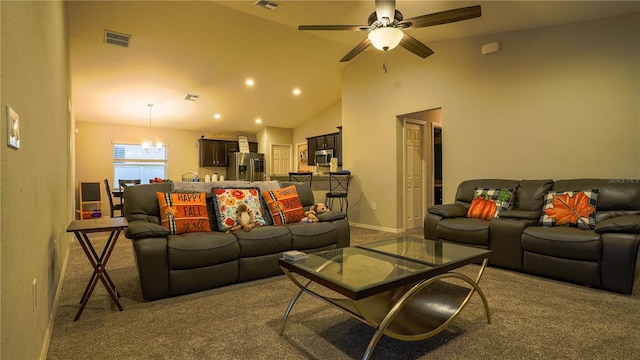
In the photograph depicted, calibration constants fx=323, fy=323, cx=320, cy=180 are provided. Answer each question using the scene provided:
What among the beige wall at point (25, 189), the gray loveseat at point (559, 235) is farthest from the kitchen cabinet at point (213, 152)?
the beige wall at point (25, 189)

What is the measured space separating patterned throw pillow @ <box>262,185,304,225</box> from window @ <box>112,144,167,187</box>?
21.9 feet

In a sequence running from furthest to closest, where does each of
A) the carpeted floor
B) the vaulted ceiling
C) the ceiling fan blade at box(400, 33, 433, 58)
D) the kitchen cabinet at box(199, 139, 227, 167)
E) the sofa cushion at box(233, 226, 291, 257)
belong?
the kitchen cabinet at box(199, 139, 227, 167) < the vaulted ceiling < the ceiling fan blade at box(400, 33, 433, 58) < the sofa cushion at box(233, 226, 291, 257) < the carpeted floor

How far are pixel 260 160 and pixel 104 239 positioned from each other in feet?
16.1

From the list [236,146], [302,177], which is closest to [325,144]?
[302,177]

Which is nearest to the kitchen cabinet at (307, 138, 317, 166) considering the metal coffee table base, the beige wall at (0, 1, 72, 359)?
the metal coffee table base

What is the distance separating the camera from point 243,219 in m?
3.14

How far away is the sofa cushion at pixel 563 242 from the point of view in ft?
9.21

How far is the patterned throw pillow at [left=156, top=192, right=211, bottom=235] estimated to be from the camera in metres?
2.90

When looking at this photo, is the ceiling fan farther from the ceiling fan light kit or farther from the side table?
the side table

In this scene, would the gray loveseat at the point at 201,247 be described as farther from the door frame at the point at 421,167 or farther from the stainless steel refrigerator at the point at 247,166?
the stainless steel refrigerator at the point at 247,166

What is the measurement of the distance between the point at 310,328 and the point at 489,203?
114 inches

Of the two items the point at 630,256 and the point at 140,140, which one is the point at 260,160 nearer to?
the point at 140,140

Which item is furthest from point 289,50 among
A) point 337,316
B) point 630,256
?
point 630,256

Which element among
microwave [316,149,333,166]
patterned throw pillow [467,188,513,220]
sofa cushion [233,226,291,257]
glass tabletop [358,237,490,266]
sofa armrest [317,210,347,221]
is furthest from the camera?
microwave [316,149,333,166]
